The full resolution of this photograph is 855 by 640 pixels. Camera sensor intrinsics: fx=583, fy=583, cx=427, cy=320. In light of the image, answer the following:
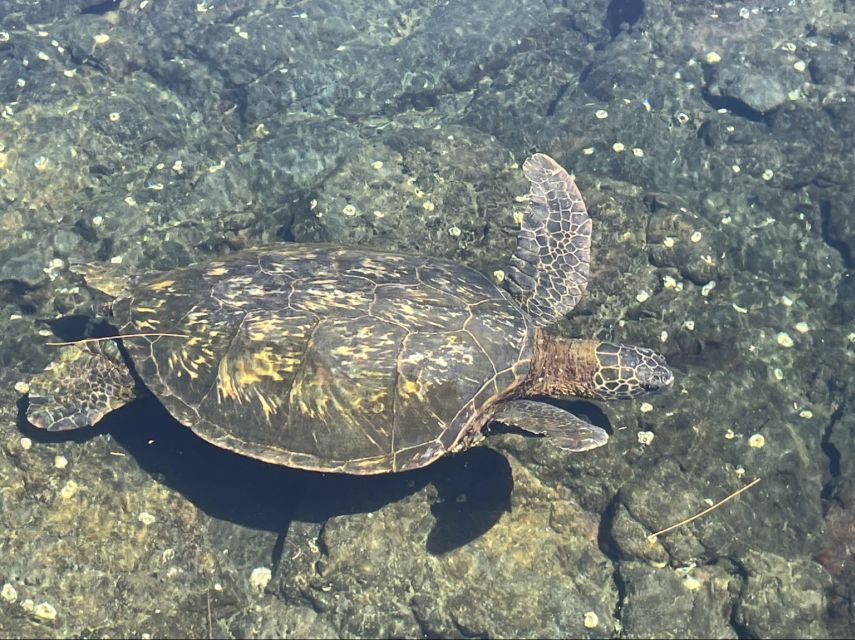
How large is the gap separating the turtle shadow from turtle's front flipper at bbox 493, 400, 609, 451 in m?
0.62

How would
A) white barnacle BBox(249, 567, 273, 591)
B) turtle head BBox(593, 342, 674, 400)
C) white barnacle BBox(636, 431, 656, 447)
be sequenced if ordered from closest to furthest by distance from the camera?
white barnacle BBox(249, 567, 273, 591) < turtle head BBox(593, 342, 674, 400) < white barnacle BBox(636, 431, 656, 447)

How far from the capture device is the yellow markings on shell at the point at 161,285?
19.6 ft

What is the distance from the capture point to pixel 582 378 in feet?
19.8

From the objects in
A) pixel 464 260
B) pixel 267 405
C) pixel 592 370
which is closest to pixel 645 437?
pixel 592 370

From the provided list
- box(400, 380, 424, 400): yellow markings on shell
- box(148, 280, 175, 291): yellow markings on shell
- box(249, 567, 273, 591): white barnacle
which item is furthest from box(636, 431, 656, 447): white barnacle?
box(148, 280, 175, 291): yellow markings on shell

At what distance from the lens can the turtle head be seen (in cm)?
589

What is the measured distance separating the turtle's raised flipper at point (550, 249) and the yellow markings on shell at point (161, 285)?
12.2 ft

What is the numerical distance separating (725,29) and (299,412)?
11.2m

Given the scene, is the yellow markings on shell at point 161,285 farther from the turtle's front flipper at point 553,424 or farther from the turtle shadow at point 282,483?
the turtle's front flipper at point 553,424

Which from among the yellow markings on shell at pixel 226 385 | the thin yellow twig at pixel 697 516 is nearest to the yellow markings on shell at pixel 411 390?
the yellow markings on shell at pixel 226 385

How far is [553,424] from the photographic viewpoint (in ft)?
17.5

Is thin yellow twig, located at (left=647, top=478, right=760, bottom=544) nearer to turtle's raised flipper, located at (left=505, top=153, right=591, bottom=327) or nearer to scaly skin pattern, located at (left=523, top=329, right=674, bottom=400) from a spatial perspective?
scaly skin pattern, located at (left=523, top=329, right=674, bottom=400)

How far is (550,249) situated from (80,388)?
5281 mm

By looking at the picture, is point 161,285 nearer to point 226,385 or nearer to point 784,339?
point 226,385
